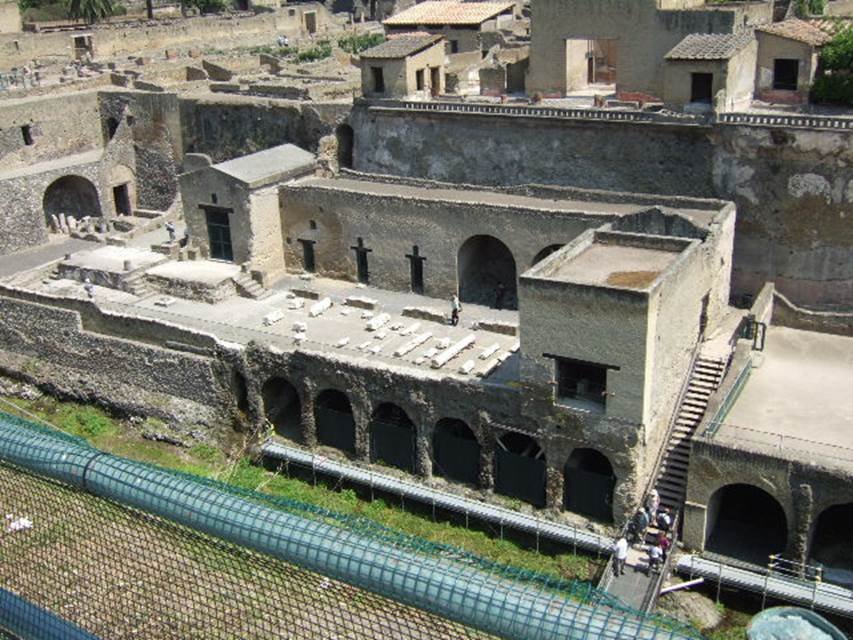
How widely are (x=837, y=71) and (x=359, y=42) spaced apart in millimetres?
43698

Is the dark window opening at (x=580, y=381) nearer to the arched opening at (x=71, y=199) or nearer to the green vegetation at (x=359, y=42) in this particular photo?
the arched opening at (x=71, y=199)

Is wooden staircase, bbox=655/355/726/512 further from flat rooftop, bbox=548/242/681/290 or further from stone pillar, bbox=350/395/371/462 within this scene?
stone pillar, bbox=350/395/371/462

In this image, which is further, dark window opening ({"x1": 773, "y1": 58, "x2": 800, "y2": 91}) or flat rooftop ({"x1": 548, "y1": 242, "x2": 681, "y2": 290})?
dark window opening ({"x1": 773, "y1": 58, "x2": 800, "y2": 91})

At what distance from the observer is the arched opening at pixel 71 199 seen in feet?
157

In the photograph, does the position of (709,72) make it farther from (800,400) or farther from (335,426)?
(335,426)

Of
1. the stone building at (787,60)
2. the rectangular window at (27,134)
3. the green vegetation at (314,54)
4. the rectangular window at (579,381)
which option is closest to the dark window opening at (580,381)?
the rectangular window at (579,381)

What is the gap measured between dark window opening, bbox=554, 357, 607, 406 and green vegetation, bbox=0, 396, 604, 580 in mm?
4371

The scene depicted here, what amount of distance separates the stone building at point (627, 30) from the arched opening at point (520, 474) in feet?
64.0

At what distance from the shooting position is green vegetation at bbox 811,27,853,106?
35.3m

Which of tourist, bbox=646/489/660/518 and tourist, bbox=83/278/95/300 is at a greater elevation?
tourist, bbox=83/278/95/300

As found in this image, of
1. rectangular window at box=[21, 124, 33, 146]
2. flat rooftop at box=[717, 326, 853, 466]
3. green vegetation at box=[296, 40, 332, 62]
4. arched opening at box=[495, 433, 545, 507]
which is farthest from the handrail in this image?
green vegetation at box=[296, 40, 332, 62]

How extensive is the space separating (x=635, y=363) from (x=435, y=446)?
288 inches

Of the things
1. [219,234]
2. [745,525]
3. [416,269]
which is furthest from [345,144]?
[745,525]

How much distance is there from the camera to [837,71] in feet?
117
